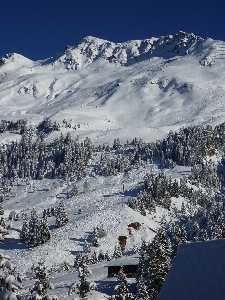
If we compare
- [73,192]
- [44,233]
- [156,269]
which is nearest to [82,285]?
[156,269]

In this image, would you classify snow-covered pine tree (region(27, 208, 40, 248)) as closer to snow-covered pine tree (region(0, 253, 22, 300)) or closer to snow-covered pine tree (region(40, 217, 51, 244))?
snow-covered pine tree (region(40, 217, 51, 244))

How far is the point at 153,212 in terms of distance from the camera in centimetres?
12369

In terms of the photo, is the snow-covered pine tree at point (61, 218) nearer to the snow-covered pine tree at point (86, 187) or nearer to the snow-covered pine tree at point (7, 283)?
the snow-covered pine tree at point (86, 187)

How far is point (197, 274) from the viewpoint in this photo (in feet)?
75.4

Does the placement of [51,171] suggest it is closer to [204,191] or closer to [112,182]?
[112,182]

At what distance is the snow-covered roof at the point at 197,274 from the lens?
21375 mm

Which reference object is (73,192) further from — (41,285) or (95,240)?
(41,285)

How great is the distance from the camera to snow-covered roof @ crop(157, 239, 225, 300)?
2138cm

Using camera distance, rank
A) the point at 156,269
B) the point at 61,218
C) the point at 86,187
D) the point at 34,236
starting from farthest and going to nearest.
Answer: the point at 86,187 → the point at 61,218 → the point at 34,236 → the point at 156,269

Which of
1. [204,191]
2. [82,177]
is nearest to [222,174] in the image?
[204,191]

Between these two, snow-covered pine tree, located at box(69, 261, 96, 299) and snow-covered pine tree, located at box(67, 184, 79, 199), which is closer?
snow-covered pine tree, located at box(69, 261, 96, 299)

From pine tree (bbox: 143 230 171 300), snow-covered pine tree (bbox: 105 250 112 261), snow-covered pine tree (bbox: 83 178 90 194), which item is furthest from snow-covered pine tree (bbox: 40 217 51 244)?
pine tree (bbox: 143 230 171 300)

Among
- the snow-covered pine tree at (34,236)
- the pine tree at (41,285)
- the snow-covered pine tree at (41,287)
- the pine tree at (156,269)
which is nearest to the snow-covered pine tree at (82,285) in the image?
the pine tree at (41,285)

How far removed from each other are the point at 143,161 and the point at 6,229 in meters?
172
